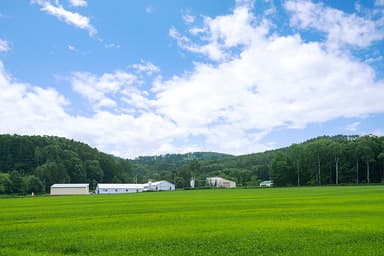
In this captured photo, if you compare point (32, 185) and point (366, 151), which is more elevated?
point (366, 151)

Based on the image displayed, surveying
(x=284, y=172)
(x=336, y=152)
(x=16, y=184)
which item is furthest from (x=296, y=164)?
(x=16, y=184)

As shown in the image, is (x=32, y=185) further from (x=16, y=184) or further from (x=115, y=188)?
(x=115, y=188)

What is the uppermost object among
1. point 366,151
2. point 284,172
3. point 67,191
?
point 366,151

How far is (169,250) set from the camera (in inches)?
715

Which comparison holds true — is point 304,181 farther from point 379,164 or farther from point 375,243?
point 375,243

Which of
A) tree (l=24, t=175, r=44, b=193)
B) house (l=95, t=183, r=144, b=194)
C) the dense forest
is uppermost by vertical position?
the dense forest

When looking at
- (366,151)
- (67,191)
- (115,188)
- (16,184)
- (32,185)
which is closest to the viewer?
(16,184)

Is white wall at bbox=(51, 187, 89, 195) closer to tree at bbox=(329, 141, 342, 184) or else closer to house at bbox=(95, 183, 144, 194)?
house at bbox=(95, 183, 144, 194)

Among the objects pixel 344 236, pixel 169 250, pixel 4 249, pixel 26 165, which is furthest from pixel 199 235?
pixel 26 165

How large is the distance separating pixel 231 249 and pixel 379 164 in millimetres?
155489

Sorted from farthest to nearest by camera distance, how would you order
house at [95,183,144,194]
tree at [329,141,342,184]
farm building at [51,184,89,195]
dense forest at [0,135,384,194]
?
house at [95,183,144,194] < tree at [329,141,342,184] < dense forest at [0,135,384,194] < farm building at [51,184,89,195]

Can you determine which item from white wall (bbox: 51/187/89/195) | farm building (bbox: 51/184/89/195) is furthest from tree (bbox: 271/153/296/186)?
white wall (bbox: 51/187/89/195)

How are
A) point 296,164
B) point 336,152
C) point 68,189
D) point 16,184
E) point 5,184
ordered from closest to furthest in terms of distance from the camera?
point 5,184
point 16,184
point 68,189
point 336,152
point 296,164

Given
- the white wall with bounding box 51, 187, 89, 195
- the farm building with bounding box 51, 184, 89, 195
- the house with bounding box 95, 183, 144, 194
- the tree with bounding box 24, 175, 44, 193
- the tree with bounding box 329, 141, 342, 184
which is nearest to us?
the tree with bounding box 24, 175, 44, 193
